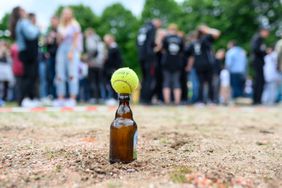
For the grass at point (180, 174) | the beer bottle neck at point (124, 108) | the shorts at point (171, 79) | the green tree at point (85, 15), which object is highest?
the green tree at point (85, 15)

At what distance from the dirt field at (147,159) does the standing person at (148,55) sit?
4.99 meters

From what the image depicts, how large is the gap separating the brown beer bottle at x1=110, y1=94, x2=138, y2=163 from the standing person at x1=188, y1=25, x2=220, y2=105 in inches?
284

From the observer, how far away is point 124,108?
2.76 meters

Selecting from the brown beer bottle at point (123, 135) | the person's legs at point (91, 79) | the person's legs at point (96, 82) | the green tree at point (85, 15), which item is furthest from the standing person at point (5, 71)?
the green tree at point (85, 15)

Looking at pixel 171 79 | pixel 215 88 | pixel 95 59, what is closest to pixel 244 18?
pixel 215 88

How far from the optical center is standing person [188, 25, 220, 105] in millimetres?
9814

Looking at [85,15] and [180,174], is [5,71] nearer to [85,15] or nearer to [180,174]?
[180,174]

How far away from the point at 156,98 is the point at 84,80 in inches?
130

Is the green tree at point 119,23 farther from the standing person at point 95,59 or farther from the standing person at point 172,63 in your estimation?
the standing person at point 172,63

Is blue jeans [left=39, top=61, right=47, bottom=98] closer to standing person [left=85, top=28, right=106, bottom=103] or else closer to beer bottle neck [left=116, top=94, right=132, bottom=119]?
standing person [left=85, top=28, right=106, bottom=103]

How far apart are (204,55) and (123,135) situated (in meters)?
7.41

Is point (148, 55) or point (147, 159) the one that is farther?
point (148, 55)

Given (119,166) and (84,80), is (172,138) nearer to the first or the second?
(119,166)

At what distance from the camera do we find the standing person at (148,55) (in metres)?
9.46
